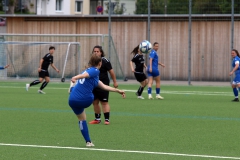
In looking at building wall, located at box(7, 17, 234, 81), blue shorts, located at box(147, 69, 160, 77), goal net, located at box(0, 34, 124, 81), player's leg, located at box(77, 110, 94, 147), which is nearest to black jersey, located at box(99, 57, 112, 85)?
player's leg, located at box(77, 110, 94, 147)

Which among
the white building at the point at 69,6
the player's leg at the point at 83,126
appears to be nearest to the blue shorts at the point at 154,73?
the player's leg at the point at 83,126

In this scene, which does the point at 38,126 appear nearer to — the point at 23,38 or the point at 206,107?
the point at 206,107

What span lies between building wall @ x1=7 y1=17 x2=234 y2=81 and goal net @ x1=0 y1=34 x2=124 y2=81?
46cm

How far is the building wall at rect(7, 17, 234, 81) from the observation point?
3344 centimetres

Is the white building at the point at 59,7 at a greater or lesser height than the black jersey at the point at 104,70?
greater

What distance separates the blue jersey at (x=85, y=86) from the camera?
35.2 ft

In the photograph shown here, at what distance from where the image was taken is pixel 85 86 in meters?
10.8

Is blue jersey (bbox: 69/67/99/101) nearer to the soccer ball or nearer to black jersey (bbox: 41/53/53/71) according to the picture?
the soccer ball

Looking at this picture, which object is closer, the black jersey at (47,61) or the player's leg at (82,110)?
the player's leg at (82,110)

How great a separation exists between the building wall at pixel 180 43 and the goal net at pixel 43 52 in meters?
0.46

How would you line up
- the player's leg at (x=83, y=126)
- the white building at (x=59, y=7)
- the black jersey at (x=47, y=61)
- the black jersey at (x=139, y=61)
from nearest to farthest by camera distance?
the player's leg at (x=83, y=126) → the black jersey at (x=139, y=61) → the black jersey at (x=47, y=61) → the white building at (x=59, y=7)

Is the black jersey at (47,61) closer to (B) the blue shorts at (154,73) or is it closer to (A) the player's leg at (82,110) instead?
(B) the blue shorts at (154,73)

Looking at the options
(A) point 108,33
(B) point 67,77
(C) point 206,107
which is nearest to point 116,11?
(A) point 108,33

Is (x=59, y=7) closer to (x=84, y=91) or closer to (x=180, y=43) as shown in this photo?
(x=180, y=43)
